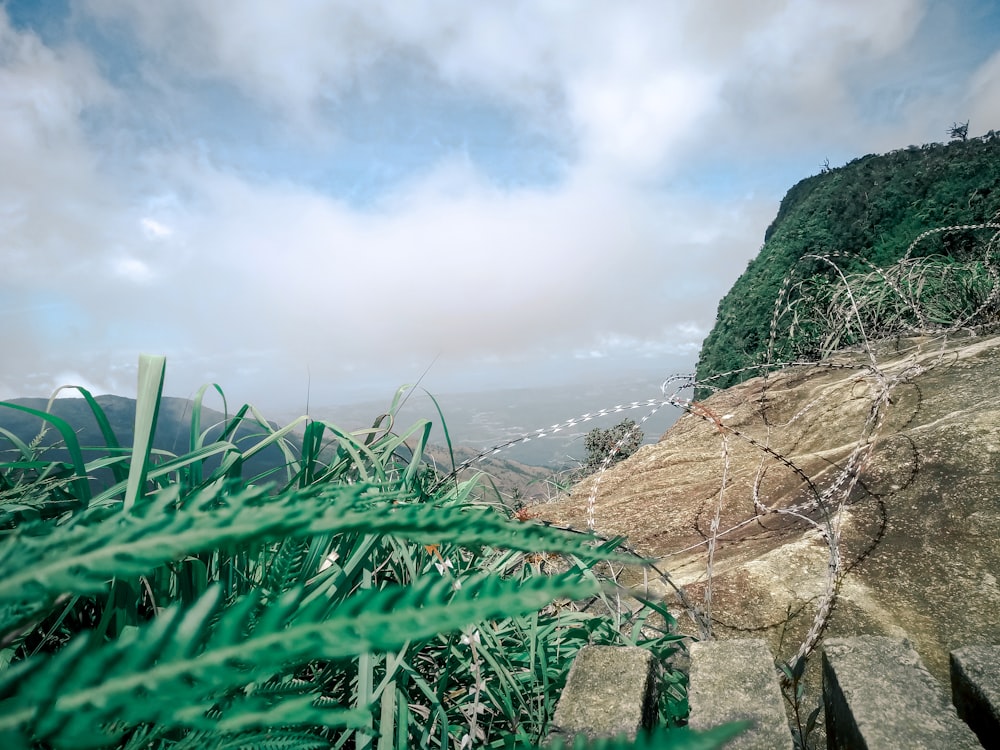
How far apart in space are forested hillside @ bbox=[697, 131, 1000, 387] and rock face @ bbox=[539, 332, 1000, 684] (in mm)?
8596

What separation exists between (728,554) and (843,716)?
154cm

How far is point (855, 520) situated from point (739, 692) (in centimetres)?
144

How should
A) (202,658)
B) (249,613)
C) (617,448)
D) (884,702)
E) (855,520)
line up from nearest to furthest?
(202,658) < (249,613) < (884,702) < (855,520) < (617,448)

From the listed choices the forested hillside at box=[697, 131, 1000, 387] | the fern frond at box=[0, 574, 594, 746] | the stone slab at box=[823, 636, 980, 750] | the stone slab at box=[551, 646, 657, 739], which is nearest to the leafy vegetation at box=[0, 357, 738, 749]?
the fern frond at box=[0, 574, 594, 746]

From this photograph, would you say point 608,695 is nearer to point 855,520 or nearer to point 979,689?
point 979,689

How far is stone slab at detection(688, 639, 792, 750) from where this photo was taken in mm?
1122

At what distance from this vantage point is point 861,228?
17.1 metres

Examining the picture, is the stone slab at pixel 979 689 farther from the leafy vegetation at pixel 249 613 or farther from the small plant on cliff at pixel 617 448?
the small plant on cliff at pixel 617 448

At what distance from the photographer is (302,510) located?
0.35m

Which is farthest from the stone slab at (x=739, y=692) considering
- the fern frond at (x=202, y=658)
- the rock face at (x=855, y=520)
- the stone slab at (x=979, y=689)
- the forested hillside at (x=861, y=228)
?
the forested hillside at (x=861, y=228)

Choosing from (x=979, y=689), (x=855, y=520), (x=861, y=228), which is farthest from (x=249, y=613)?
(x=861, y=228)

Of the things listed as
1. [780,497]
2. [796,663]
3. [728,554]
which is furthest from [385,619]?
[780,497]

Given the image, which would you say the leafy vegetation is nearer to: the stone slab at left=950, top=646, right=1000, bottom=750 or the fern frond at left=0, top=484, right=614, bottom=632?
the fern frond at left=0, top=484, right=614, bottom=632

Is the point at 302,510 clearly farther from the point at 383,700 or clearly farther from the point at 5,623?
the point at 383,700
